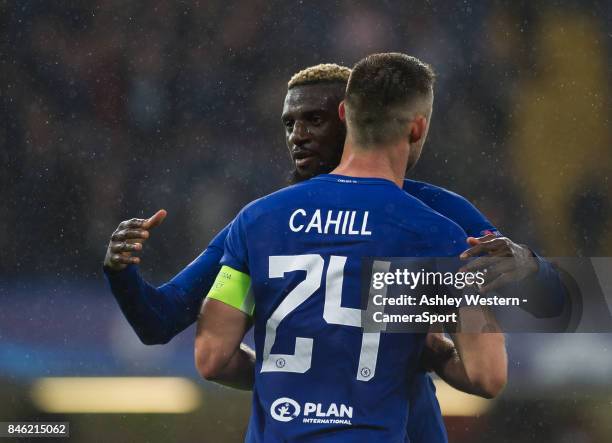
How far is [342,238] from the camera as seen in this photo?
2.36 metres

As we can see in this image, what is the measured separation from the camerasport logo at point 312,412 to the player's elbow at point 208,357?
0.67ft

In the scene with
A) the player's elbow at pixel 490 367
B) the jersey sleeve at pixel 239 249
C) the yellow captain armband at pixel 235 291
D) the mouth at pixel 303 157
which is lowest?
the player's elbow at pixel 490 367

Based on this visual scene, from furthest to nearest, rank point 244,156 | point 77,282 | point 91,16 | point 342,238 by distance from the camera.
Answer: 1. point 91,16
2. point 244,156
3. point 77,282
4. point 342,238

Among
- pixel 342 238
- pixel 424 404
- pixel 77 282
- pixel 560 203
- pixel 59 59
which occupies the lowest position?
pixel 424 404

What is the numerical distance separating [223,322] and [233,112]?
8125mm

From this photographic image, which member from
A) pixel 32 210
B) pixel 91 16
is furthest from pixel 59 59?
pixel 32 210

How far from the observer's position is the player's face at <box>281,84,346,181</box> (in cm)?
322

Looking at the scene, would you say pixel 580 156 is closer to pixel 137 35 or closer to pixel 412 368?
pixel 137 35

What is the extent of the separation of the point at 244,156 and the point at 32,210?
7.55ft

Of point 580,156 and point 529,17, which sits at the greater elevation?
point 529,17

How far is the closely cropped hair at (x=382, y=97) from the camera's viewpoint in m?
2.47

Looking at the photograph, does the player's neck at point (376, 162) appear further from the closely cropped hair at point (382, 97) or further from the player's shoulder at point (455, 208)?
the player's shoulder at point (455, 208)

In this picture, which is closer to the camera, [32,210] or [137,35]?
[32,210]

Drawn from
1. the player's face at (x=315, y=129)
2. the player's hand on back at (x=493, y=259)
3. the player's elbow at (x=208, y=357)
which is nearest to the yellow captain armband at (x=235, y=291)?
the player's elbow at (x=208, y=357)
